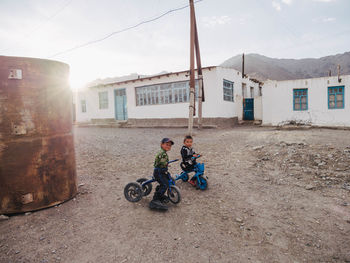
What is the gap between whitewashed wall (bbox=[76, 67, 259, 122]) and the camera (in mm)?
12938

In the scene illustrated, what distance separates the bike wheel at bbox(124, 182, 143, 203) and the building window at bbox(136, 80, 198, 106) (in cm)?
1071

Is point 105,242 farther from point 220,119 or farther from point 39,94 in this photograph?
point 220,119

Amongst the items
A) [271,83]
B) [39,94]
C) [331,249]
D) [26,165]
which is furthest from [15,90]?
[271,83]

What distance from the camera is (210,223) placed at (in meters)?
2.67

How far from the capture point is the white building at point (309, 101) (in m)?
11.5

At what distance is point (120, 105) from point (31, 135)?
14824 millimetres

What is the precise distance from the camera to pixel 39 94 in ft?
9.70

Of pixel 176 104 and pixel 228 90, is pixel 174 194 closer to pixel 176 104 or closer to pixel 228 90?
pixel 176 104

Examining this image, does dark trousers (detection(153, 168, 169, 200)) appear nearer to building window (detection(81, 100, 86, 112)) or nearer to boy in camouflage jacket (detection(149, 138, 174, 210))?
boy in camouflage jacket (detection(149, 138, 174, 210))

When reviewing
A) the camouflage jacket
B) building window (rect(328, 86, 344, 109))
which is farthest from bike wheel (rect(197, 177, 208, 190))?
building window (rect(328, 86, 344, 109))

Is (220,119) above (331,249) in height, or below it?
above

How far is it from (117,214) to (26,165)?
132 centimetres

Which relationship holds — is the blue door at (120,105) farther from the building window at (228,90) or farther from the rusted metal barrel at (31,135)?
the rusted metal barrel at (31,135)

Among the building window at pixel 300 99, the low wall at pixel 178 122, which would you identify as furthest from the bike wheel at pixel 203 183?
the building window at pixel 300 99
